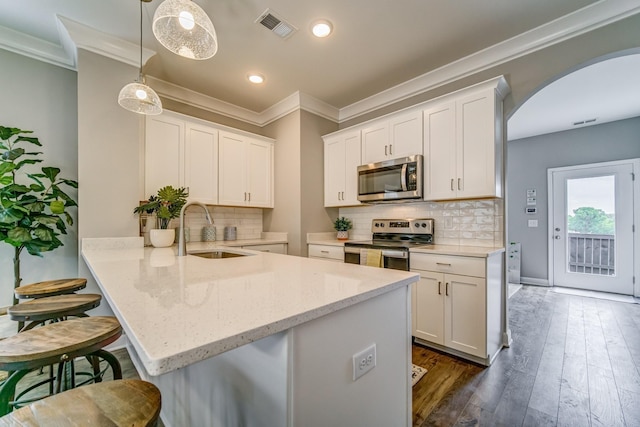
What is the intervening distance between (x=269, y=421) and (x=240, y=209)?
329 centimetres

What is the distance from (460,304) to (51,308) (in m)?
2.68

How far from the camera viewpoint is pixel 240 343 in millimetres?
562

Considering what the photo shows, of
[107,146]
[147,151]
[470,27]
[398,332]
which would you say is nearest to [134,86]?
[107,146]

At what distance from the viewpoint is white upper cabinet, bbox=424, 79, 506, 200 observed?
235 centimetres

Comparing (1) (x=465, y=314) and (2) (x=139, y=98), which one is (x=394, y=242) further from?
(2) (x=139, y=98)

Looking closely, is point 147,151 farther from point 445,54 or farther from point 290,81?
point 445,54

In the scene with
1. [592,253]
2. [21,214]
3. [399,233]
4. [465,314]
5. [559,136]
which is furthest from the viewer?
[559,136]

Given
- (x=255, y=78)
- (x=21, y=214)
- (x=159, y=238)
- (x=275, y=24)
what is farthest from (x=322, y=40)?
(x=21, y=214)

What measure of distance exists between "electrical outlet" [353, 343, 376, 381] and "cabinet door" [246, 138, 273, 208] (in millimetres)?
2933

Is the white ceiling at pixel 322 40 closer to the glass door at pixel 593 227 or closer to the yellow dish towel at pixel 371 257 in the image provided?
the glass door at pixel 593 227

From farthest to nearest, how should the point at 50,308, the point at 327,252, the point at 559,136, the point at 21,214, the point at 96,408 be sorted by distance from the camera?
the point at 559,136
the point at 327,252
the point at 21,214
the point at 50,308
the point at 96,408

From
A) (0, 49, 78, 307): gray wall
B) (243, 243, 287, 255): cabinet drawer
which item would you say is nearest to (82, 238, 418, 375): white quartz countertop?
(0, 49, 78, 307): gray wall

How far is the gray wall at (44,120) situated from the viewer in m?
2.33

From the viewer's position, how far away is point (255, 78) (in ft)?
9.87
